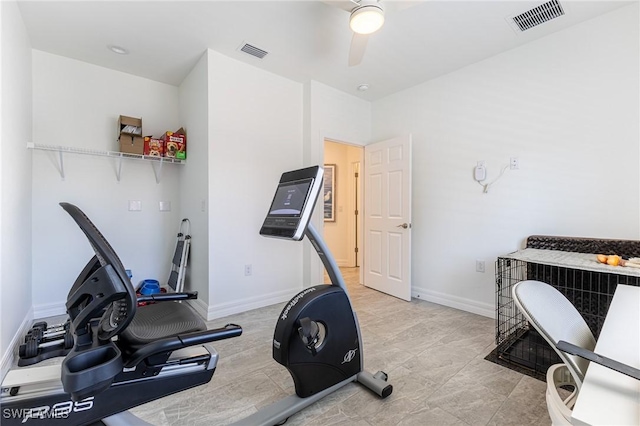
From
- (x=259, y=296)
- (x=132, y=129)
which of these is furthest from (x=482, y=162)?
(x=132, y=129)

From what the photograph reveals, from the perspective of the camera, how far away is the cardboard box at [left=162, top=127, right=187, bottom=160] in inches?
131

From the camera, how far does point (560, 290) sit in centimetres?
238

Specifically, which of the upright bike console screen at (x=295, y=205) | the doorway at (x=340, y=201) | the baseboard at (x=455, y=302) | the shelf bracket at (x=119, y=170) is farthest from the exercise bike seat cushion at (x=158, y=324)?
the doorway at (x=340, y=201)

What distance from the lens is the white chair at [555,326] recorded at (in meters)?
0.86

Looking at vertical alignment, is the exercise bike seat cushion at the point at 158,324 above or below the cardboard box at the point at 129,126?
below

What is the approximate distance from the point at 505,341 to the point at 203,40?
3.88 metres

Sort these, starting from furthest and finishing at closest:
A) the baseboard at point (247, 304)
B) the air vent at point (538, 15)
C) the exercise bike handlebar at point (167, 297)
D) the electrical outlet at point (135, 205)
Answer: the electrical outlet at point (135, 205) < the baseboard at point (247, 304) < the air vent at point (538, 15) < the exercise bike handlebar at point (167, 297)

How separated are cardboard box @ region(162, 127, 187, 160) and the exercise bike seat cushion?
2335 mm

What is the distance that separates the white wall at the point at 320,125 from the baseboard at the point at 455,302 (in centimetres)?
129

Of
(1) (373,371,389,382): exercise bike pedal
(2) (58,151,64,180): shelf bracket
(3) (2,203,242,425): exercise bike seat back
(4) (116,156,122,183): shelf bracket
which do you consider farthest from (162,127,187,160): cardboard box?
(1) (373,371,389,382): exercise bike pedal

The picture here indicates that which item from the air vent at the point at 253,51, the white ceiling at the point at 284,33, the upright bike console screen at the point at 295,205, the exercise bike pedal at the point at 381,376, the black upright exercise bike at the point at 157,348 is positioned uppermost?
the air vent at the point at 253,51

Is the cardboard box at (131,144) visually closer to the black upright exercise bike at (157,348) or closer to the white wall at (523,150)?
the black upright exercise bike at (157,348)

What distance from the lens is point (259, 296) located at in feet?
10.8

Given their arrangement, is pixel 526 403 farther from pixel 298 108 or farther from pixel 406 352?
pixel 298 108
